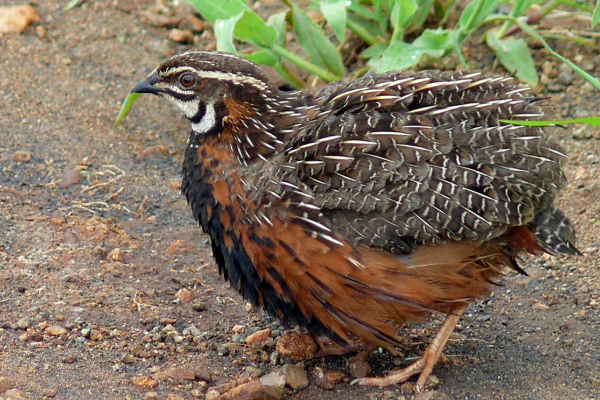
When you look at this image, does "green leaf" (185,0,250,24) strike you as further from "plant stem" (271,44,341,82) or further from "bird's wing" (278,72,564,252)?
"bird's wing" (278,72,564,252)

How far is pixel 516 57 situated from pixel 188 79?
11.2ft

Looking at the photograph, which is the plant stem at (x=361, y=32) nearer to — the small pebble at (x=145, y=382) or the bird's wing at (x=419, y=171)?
the bird's wing at (x=419, y=171)

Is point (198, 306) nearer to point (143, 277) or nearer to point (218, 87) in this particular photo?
point (143, 277)

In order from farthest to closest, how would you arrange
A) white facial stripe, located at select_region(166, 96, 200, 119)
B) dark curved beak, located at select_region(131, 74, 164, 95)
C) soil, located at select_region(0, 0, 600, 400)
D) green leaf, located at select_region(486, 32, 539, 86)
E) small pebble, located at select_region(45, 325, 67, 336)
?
green leaf, located at select_region(486, 32, 539, 86), dark curved beak, located at select_region(131, 74, 164, 95), white facial stripe, located at select_region(166, 96, 200, 119), small pebble, located at select_region(45, 325, 67, 336), soil, located at select_region(0, 0, 600, 400)

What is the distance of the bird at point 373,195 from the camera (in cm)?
439

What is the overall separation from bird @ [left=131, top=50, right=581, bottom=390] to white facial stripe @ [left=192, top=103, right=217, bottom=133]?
13 millimetres

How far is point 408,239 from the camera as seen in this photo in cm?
443

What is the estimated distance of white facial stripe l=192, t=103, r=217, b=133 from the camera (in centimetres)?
482

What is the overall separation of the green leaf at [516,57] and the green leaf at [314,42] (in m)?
1.40

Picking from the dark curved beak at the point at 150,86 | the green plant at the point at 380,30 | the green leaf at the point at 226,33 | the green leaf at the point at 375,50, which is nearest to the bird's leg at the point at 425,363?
the dark curved beak at the point at 150,86

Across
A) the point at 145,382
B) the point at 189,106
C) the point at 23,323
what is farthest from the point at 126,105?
the point at 145,382

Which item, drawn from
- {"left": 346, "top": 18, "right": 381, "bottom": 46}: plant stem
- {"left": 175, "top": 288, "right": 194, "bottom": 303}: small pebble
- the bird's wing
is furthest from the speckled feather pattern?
{"left": 346, "top": 18, "right": 381, "bottom": 46}: plant stem

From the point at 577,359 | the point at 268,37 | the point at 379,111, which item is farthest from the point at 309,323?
the point at 268,37

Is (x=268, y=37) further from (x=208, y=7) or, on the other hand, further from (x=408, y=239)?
(x=408, y=239)
